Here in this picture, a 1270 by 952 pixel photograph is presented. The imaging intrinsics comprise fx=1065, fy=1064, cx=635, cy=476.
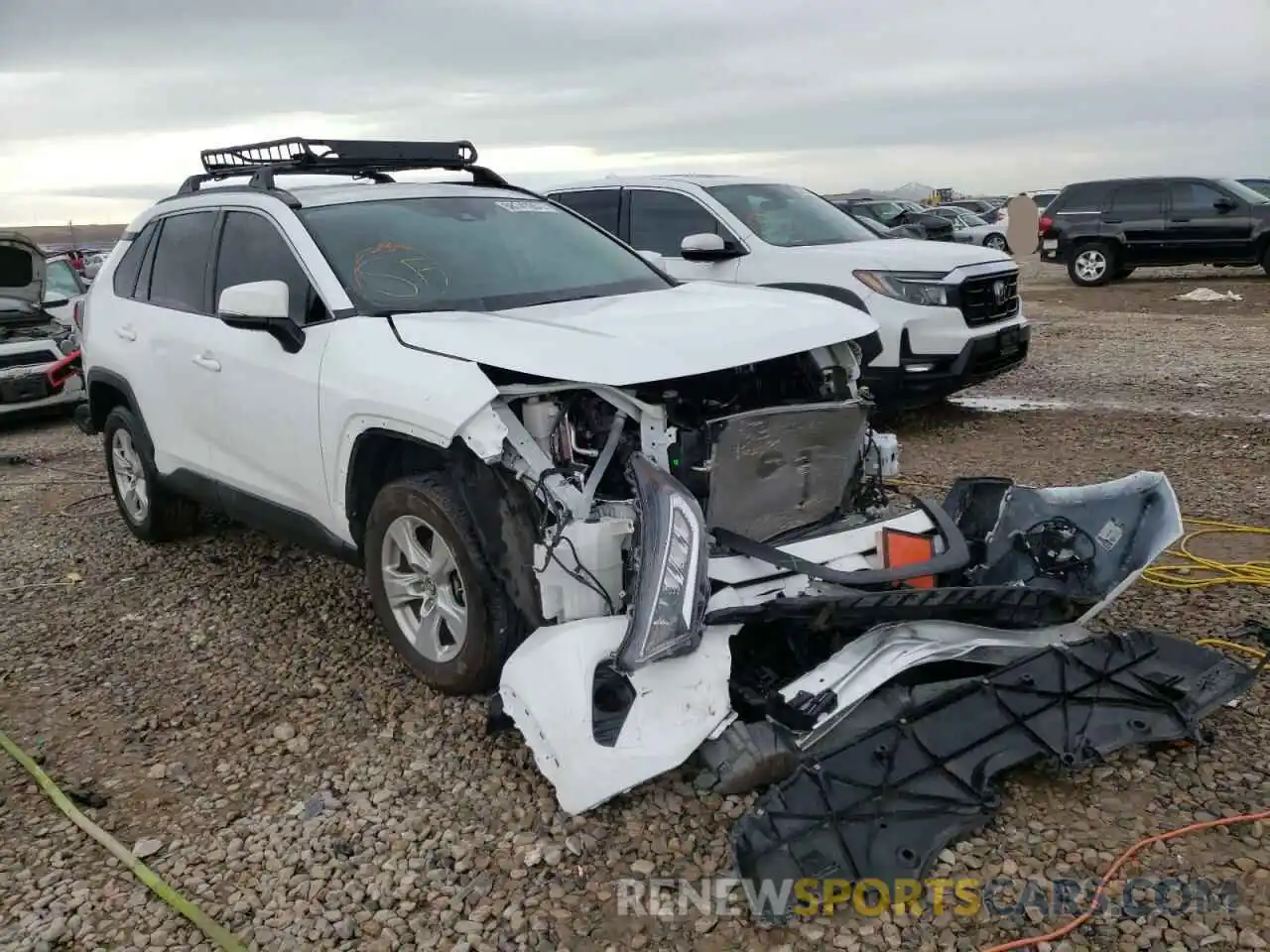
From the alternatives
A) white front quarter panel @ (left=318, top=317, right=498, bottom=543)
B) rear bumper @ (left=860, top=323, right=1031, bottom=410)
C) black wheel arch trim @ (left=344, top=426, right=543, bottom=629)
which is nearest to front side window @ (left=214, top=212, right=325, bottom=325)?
white front quarter panel @ (left=318, top=317, right=498, bottom=543)

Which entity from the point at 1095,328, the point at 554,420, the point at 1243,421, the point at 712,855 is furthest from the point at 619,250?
the point at 1095,328

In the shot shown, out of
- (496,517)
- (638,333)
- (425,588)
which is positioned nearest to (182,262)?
(425,588)

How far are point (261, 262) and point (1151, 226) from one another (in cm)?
1737

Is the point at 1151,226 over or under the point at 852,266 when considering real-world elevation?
under

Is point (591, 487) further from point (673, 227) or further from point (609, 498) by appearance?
point (673, 227)

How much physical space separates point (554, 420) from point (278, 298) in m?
1.16

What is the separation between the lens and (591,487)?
3.41 metres

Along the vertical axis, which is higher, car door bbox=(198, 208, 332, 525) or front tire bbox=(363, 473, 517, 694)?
car door bbox=(198, 208, 332, 525)

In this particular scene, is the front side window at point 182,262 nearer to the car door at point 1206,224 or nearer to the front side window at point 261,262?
the front side window at point 261,262

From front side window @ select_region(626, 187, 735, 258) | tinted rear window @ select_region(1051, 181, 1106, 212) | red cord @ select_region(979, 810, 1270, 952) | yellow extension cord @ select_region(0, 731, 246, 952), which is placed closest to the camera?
red cord @ select_region(979, 810, 1270, 952)

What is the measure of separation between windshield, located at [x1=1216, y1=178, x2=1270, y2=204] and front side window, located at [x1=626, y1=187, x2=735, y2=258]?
1367 centimetres

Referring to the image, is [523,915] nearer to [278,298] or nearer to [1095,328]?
[278,298]

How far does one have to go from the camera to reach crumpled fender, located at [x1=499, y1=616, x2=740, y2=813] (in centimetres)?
291

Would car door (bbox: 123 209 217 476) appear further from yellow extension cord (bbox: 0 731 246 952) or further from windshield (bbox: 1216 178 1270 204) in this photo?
windshield (bbox: 1216 178 1270 204)
